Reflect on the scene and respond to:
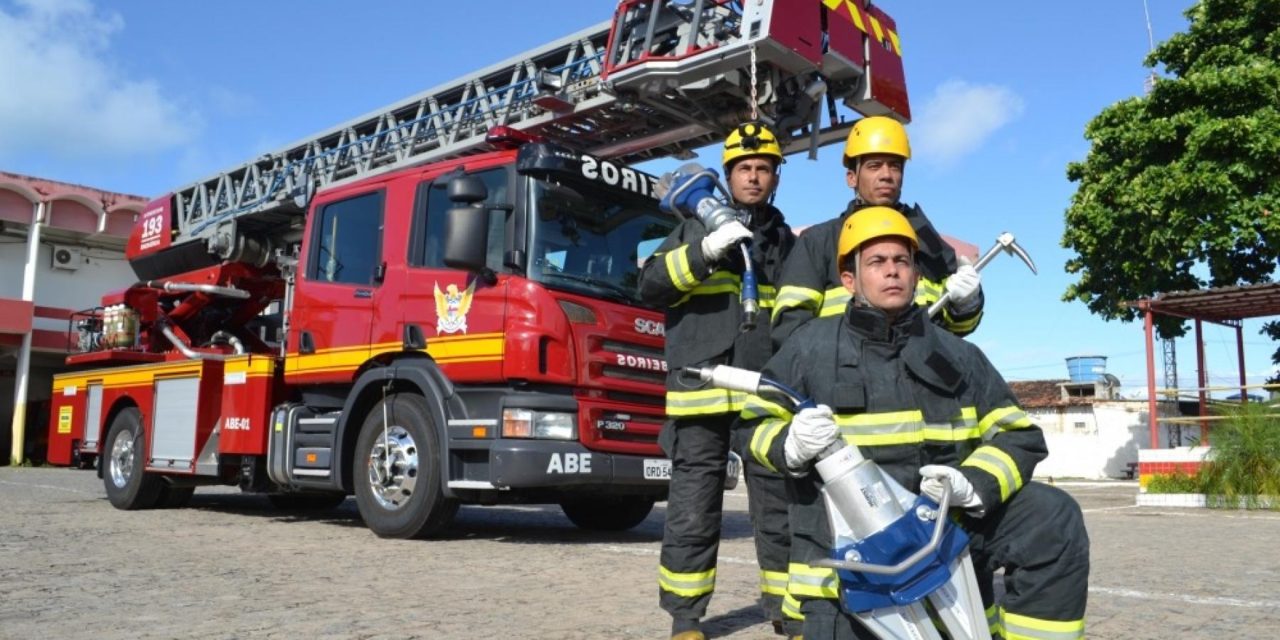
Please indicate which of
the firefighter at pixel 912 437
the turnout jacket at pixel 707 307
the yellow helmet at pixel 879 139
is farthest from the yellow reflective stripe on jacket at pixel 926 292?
the turnout jacket at pixel 707 307

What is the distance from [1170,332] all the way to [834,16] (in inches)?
538

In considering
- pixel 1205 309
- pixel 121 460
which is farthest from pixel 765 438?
pixel 1205 309

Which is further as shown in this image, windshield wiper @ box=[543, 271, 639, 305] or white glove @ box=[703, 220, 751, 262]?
windshield wiper @ box=[543, 271, 639, 305]

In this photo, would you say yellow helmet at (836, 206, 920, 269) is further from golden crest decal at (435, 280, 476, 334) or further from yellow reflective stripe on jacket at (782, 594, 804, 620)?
golden crest decal at (435, 280, 476, 334)

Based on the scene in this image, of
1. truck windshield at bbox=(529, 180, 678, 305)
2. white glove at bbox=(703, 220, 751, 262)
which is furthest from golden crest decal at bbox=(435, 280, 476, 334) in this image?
white glove at bbox=(703, 220, 751, 262)

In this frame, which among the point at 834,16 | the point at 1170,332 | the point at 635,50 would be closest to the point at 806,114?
the point at 834,16

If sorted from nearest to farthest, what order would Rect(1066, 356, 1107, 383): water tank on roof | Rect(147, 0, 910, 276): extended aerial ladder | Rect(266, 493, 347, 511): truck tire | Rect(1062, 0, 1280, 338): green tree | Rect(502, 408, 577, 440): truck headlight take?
Rect(502, 408, 577, 440): truck headlight, Rect(147, 0, 910, 276): extended aerial ladder, Rect(266, 493, 347, 511): truck tire, Rect(1062, 0, 1280, 338): green tree, Rect(1066, 356, 1107, 383): water tank on roof

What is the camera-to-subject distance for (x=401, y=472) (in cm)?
671

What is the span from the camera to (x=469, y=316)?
6395 millimetres

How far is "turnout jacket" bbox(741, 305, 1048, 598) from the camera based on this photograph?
251 cm

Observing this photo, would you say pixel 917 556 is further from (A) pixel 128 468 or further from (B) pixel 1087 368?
(B) pixel 1087 368

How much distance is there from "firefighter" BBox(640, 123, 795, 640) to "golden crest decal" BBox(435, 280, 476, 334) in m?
2.64

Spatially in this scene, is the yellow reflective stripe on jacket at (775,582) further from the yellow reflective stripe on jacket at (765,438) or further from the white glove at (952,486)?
the white glove at (952,486)

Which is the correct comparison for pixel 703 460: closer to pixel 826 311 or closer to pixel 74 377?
pixel 826 311
